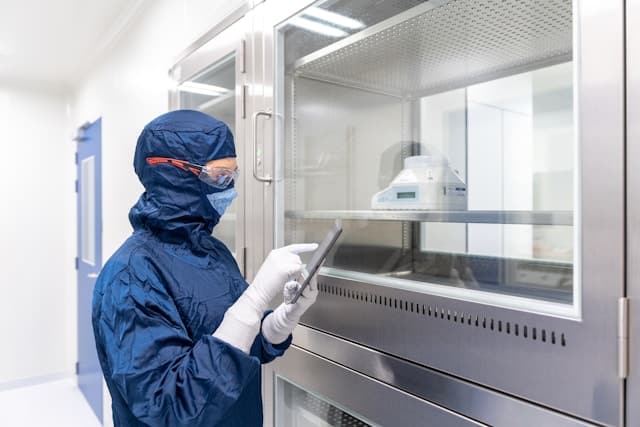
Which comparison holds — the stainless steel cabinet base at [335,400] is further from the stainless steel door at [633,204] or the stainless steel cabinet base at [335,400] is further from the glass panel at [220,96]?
the glass panel at [220,96]

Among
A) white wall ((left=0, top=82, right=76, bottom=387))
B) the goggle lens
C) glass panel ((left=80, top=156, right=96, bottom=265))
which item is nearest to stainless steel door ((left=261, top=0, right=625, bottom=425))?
the goggle lens

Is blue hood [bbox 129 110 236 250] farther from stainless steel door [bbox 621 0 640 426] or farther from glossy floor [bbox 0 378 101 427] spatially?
glossy floor [bbox 0 378 101 427]

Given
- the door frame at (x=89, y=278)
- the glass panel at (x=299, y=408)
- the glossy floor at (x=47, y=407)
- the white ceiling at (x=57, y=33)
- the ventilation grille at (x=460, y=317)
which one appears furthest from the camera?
the glossy floor at (x=47, y=407)

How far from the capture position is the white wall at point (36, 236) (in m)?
3.67

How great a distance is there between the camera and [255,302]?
902mm

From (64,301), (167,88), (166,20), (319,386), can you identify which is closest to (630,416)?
(319,386)

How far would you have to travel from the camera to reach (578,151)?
0.63 metres

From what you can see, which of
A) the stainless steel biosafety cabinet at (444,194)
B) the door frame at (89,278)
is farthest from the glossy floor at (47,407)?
the stainless steel biosafety cabinet at (444,194)

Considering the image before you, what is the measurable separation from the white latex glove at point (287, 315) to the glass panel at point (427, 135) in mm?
148

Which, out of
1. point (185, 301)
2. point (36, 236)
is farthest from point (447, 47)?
point (36, 236)

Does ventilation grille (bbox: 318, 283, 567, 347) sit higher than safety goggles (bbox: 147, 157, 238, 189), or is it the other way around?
safety goggles (bbox: 147, 157, 238, 189)

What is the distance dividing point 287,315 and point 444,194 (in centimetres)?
50

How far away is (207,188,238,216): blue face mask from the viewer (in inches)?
40.5

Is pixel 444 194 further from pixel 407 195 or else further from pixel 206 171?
pixel 206 171
